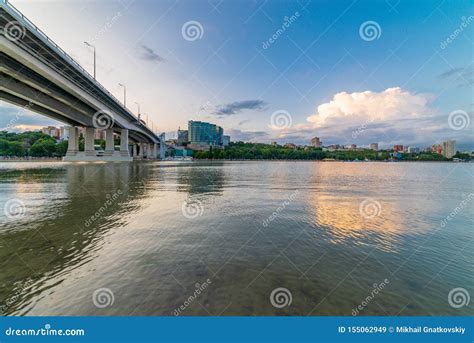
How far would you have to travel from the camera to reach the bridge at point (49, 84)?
27.6 meters

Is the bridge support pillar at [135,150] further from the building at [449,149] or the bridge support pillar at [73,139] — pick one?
the building at [449,149]

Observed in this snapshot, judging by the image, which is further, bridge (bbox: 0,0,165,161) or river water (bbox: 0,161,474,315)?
bridge (bbox: 0,0,165,161)

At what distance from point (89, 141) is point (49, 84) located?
37385mm

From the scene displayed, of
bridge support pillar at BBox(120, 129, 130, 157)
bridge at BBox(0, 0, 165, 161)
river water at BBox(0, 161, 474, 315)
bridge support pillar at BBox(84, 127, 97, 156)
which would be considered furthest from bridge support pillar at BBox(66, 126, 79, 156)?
river water at BBox(0, 161, 474, 315)

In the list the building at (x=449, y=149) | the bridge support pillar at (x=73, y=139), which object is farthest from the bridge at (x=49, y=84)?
the building at (x=449, y=149)

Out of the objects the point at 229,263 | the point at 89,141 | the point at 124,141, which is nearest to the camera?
the point at 229,263

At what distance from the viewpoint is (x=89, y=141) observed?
7381cm

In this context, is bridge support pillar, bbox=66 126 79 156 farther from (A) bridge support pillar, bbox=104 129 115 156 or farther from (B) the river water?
(B) the river water

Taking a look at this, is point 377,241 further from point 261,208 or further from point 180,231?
point 180,231

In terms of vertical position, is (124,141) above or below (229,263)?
above

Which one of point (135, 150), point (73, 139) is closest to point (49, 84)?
point (73, 139)

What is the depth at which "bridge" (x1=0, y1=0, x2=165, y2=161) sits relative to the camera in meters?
27.6

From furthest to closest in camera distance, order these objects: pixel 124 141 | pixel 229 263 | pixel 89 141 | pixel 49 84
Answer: pixel 124 141 → pixel 89 141 → pixel 49 84 → pixel 229 263

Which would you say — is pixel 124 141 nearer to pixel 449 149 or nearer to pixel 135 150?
pixel 135 150
